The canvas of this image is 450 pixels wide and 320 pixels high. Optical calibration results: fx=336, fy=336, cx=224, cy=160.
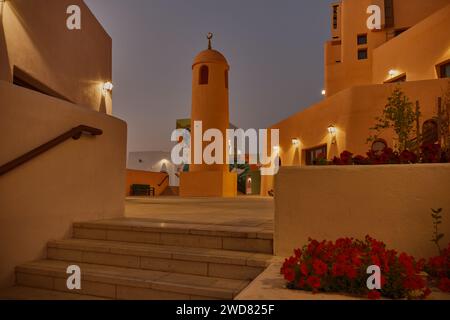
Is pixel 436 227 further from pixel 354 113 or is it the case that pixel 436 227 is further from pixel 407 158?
pixel 354 113

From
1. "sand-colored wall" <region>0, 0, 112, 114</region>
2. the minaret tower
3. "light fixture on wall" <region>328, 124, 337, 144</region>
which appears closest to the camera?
"sand-colored wall" <region>0, 0, 112, 114</region>

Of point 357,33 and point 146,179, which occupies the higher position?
point 357,33

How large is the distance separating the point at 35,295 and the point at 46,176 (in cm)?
139

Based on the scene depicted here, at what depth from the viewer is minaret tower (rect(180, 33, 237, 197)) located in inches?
642

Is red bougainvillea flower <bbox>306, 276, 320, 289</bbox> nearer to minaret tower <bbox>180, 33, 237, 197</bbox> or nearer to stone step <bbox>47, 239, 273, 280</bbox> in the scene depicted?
stone step <bbox>47, 239, 273, 280</bbox>

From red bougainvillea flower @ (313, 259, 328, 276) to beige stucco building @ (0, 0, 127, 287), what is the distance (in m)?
3.23

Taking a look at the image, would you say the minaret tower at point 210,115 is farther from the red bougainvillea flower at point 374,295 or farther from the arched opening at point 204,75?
the red bougainvillea flower at point 374,295

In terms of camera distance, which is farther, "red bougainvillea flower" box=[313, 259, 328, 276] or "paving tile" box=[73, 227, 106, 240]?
"paving tile" box=[73, 227, 106, 240]

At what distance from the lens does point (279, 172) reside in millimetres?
3605

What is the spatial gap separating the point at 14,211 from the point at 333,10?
3189 cm

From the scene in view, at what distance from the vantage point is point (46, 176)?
409 cm

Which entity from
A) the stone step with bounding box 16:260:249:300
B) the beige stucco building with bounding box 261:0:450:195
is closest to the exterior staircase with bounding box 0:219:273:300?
the stone step with bounding box 16:260:249:300

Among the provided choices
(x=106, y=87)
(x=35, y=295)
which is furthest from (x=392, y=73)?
(x=35, y=295)
